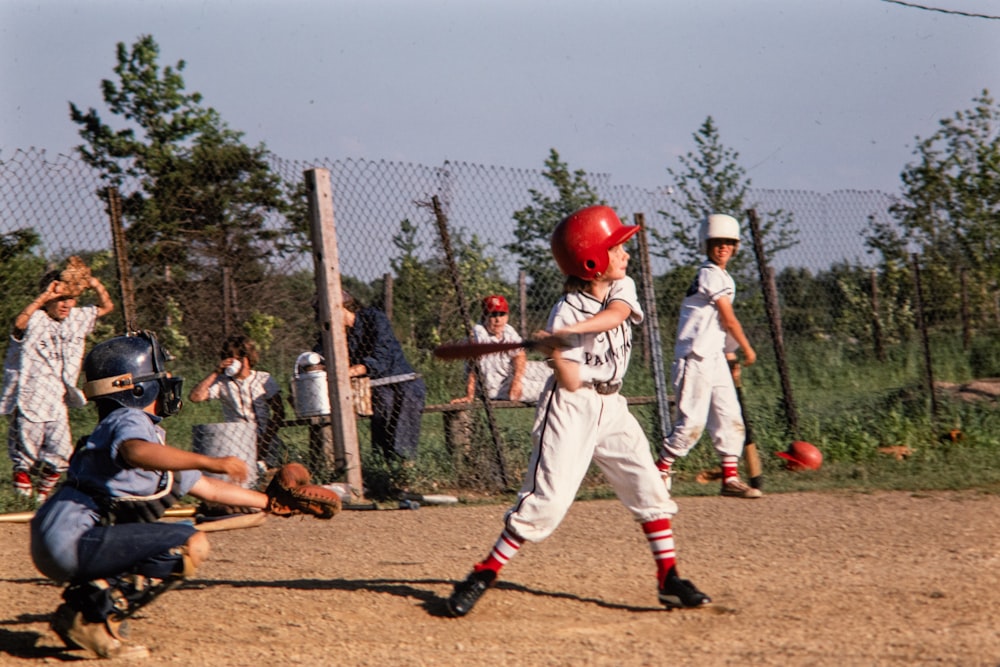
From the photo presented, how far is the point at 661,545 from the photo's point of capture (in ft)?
15.5

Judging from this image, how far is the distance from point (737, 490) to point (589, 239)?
3528 mm

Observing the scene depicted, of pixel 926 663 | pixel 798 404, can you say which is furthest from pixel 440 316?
pixel 926 663

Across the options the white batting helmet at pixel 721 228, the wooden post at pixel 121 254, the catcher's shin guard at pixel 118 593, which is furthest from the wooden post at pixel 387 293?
the catcher's shin guard at pixel 118 593

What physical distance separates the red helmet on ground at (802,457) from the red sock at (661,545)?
4114mm

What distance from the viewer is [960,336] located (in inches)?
468

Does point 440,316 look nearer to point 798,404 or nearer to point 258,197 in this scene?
point 258,197

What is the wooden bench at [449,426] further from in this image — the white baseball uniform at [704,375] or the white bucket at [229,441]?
the white baseball uniform at [704,375]

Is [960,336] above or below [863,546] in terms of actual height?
above

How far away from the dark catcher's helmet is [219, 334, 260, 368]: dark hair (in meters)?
4.05

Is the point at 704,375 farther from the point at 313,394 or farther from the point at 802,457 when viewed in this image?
the point at 313,394

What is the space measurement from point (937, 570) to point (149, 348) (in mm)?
3646

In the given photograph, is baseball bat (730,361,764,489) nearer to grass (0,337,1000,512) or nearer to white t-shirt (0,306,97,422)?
grass (0,337,1000,512)

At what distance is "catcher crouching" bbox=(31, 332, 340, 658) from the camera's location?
13.1ft

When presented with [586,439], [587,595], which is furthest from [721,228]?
[587,595]
